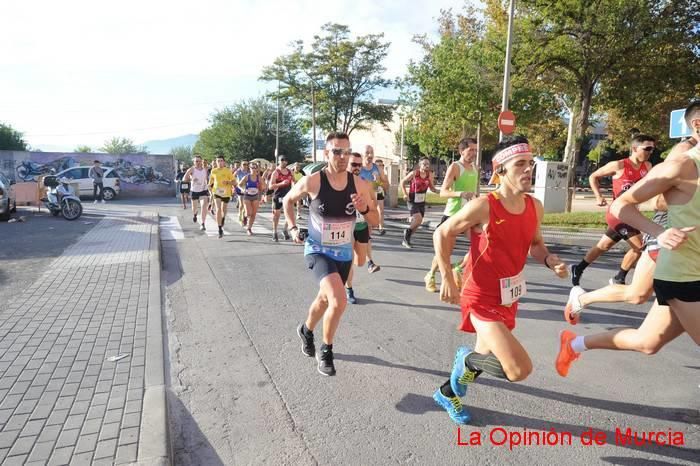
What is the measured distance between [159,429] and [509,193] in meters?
2.60

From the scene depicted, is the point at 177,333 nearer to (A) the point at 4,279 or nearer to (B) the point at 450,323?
(B) the point at 450,323

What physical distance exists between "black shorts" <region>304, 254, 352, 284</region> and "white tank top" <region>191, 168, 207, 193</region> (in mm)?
9519

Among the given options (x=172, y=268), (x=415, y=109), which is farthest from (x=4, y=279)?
(x=415, y=109)

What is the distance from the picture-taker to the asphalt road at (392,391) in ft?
9.37

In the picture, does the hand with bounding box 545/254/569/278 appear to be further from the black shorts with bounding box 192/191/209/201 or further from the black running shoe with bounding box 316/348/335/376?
the black shorts with bounding box 192/191/209/201

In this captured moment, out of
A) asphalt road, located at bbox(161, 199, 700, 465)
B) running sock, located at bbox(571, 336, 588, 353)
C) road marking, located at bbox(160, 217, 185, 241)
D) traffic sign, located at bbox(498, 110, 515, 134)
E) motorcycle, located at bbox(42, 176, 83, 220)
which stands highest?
traffic sign, located at bbox(498, 110, 515, 134)

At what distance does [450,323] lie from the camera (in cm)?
518

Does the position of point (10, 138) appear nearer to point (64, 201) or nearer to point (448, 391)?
point (64, 201)

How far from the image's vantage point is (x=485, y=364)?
9.61ft

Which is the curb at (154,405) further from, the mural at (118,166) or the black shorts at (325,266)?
the mural at (118,166)

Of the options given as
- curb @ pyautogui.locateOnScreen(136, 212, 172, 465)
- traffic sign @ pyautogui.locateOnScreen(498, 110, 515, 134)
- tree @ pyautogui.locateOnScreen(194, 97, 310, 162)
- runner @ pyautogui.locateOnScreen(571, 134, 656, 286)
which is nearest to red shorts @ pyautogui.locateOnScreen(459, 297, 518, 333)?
curb @ pyautogui.locateOnScreen(136, 212, 172, 465)

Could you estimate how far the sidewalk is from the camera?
9.04 feet

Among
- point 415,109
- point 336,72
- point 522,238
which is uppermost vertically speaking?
point 336,72

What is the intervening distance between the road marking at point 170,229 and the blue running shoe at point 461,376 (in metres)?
9.68
